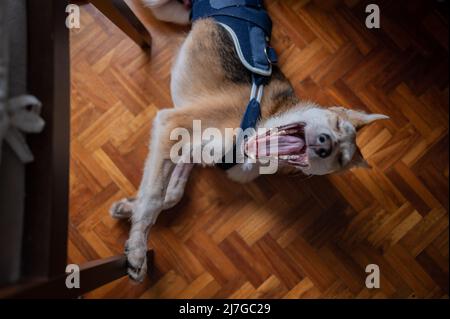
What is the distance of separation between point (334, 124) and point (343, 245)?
695 millimetres

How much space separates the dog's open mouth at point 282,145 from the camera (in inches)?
53.3

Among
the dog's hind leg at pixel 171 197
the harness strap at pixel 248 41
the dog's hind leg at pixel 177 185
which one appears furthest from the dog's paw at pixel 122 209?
the harness strap at pixel 248 41

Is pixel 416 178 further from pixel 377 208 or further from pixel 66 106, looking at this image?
pixel 66 106

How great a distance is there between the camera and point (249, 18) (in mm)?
1501

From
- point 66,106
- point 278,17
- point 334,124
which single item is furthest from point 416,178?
point 66,106

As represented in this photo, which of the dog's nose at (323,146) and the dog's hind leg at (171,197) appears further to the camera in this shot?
the dog's hind leg at (171,197)

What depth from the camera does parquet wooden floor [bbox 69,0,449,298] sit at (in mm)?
1735

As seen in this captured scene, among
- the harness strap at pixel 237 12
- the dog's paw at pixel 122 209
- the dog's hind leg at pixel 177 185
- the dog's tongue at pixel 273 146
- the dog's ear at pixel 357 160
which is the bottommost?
the dog's paw at pixel 122 209

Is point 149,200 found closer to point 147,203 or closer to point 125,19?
point 147,203

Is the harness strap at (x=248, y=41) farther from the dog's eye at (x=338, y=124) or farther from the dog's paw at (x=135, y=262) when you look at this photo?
the dog's paw at (x=135, y=262)

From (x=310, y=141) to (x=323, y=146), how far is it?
5cm

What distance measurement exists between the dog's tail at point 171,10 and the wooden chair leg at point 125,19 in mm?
107

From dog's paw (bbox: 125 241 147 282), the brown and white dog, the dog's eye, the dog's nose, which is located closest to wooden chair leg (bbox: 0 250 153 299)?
dog's paw (bbox: 125 241 147 282)

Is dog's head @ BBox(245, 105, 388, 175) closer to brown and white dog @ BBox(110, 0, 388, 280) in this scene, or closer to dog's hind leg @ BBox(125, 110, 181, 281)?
brown and white dog @ BBox(110, 0, 388, 280)
